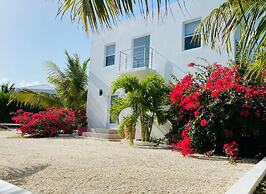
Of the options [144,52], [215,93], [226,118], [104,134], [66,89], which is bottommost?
[104,134]

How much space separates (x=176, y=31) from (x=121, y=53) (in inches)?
169

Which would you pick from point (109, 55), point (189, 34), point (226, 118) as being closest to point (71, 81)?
point (109, 55)

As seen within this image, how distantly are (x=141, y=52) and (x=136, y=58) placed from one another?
0.52 m

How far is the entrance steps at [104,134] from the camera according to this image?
640 inches

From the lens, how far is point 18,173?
5.93m

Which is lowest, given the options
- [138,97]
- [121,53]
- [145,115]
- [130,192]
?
[130,192]

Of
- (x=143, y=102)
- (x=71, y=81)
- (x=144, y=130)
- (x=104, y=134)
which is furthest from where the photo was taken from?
(x=71, y=81)

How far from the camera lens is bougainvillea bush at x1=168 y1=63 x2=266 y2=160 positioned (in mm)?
9742

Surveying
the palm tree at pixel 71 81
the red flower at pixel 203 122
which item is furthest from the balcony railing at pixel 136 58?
the red flower at pixel 203 122

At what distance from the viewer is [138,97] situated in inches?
498

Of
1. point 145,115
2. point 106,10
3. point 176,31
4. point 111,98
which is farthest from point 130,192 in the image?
point 111,98

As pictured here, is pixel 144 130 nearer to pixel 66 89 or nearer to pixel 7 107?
pixel 66 89

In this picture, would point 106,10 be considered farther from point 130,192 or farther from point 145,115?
point 145,115

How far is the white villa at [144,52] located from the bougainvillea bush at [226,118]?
3382mm
